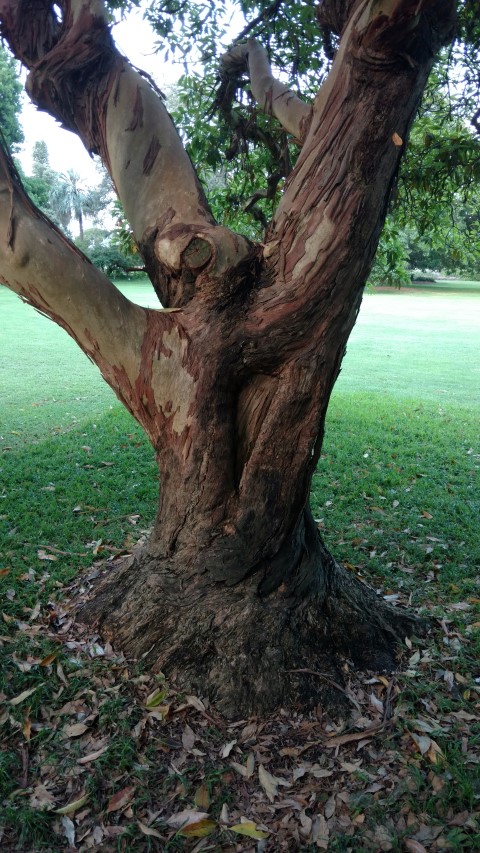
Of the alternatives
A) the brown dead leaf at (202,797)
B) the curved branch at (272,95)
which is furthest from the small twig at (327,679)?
the curved branch at (272,95)

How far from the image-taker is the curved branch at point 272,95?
424cm

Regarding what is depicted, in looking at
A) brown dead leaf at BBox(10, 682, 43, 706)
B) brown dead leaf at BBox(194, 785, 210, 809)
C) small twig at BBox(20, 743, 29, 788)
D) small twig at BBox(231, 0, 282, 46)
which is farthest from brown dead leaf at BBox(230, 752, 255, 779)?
small twig at BBox(231, 0, 282, 46)

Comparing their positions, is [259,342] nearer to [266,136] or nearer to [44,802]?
[44,802]

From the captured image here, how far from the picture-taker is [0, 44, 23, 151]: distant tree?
28.2 m

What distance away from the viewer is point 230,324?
341 cm

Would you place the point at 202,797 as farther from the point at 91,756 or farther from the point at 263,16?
the point at 263,16

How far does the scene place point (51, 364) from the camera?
1650 centimetres

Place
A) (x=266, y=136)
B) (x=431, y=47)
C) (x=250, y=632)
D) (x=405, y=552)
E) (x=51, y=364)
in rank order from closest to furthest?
(x=431, y=47) < (x=250, y=632) < (x=405, y=552) < (x=266, y=136) < (x=51, y=364)

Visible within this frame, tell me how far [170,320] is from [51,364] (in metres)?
13.7

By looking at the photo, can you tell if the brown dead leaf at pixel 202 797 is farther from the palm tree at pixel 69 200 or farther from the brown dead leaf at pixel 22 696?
the palm tree at pixel 69 200

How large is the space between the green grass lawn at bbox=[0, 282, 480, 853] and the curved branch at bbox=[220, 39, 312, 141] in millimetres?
3225

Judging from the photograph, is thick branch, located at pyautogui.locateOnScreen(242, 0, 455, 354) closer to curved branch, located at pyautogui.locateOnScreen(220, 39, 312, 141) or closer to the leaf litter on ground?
curved branch, located at pyautogui.locateOnScreen(220, 39, 312, 141)

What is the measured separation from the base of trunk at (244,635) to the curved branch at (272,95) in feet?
8.75

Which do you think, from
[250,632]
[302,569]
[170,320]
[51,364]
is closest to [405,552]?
[302,569]
